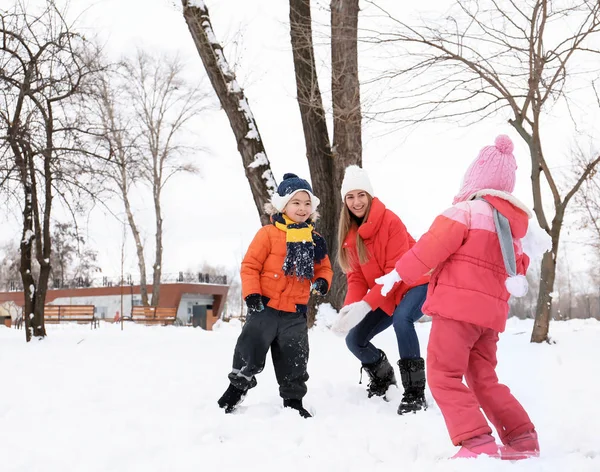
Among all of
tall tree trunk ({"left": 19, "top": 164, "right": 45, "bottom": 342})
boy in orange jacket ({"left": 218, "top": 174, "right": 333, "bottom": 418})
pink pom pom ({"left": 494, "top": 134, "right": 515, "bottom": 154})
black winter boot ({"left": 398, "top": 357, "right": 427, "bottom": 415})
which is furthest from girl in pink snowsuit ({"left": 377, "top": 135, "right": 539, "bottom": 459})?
tall tree trunk ({"left": 19, "top": 164, "right": 45, "bottom": 342})

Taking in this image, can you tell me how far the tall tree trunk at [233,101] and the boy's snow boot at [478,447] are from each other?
21.1 ft

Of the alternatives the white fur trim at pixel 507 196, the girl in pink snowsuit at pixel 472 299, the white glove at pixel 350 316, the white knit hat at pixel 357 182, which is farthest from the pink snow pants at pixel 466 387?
the white knit hat at pixel 357 182

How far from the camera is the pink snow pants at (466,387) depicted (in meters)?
2.51

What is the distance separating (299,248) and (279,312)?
461 millimetres

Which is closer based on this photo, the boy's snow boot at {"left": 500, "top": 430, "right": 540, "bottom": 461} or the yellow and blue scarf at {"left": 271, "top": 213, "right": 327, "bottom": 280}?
the boy's snow boot at {"left": 500, "top": 430, "right": 540, "bottom": 461}

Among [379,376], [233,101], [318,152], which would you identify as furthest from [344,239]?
[318,152]

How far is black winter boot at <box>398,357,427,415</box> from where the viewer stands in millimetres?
3598

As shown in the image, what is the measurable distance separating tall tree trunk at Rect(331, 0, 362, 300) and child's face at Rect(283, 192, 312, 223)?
3923mm

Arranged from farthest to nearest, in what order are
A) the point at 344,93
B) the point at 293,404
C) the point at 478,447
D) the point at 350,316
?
1. the point at 344,93
2. the point at 293,404
3. the point at 350,316
4. the point at 478,447

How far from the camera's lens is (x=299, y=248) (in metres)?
3.84

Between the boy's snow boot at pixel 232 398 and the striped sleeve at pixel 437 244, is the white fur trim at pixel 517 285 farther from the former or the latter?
the boy's snow boot at pixel 232 398

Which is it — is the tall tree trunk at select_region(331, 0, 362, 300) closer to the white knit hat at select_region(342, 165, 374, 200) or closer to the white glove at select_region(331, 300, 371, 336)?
the white knit hat at select_region(342, 165, 374, 200)

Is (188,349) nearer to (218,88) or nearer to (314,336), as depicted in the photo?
(314,336)

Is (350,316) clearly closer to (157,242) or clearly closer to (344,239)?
(344,239)
